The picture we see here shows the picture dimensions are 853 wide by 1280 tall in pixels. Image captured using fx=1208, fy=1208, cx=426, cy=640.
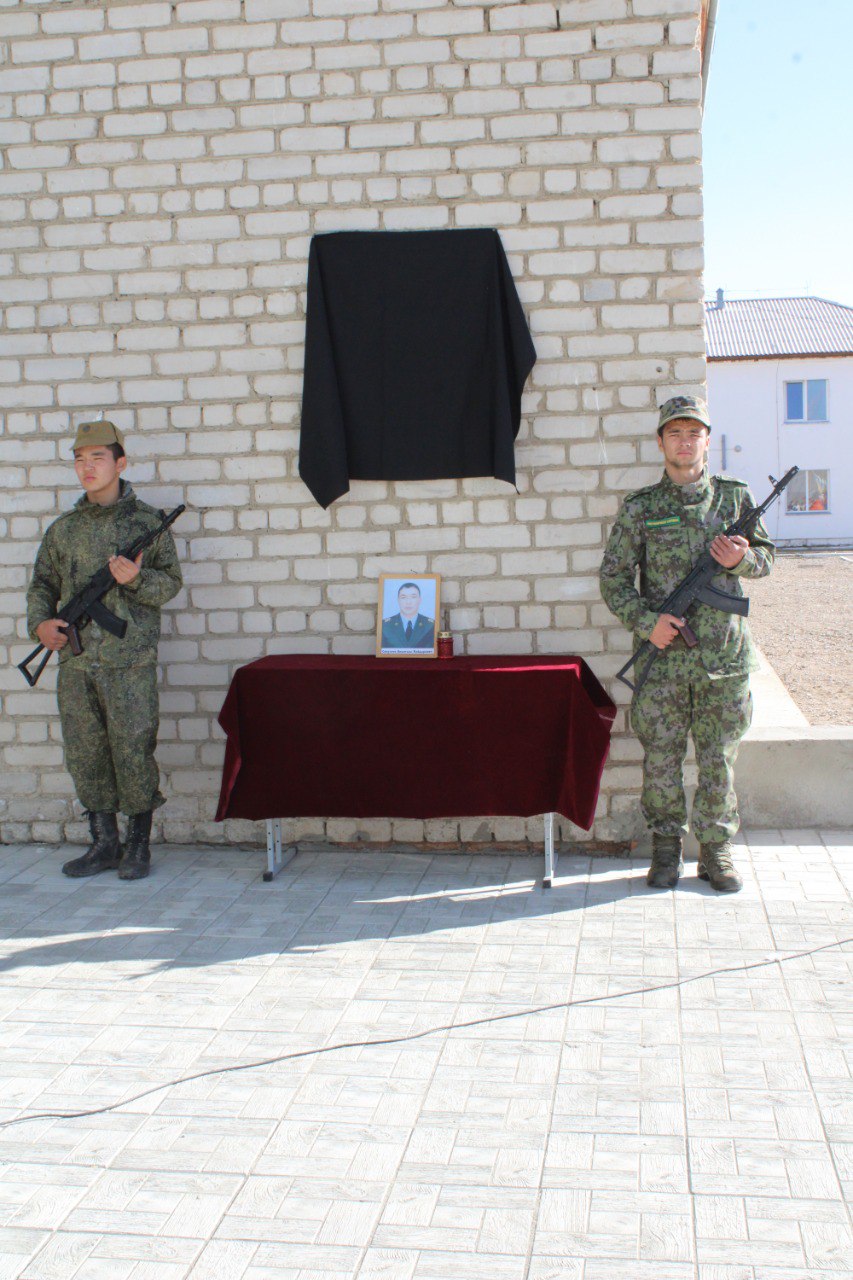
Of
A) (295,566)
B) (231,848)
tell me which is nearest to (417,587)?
(295,566)

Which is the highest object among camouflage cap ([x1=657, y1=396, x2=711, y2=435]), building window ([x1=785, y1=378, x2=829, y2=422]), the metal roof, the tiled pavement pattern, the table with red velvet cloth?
the metal roof

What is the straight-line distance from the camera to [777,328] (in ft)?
127

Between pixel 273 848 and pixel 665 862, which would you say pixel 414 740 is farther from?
pixel 665 862

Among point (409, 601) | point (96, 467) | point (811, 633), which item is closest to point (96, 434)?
point (96, 467)

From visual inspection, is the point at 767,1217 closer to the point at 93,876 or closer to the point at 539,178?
the point at 93,876

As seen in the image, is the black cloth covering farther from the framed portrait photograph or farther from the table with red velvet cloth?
the table with red velvet cloth

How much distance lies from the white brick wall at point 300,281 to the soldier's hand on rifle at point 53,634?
0.64 metres

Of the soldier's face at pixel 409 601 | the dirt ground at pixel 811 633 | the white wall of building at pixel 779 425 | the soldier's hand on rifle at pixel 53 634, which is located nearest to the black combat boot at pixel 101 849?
the soldier's hand on rifle at pixel 53 634

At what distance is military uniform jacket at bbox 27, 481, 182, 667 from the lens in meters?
5.37

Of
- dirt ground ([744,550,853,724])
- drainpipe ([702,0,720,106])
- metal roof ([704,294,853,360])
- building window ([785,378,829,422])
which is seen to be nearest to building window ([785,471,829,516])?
building window ([785,378,829,422])

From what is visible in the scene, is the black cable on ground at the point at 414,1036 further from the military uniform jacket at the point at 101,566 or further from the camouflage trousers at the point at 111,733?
the military uniform jacket at the point at 101,566

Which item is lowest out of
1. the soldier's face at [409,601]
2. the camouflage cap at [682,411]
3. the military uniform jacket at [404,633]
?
the military uniform jacket at [404,633]

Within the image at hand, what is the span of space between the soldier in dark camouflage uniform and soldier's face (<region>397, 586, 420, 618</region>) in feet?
3.30

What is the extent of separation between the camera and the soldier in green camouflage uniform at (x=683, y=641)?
195 inches
